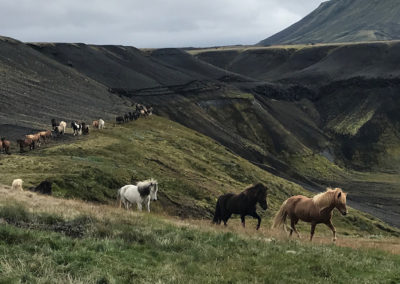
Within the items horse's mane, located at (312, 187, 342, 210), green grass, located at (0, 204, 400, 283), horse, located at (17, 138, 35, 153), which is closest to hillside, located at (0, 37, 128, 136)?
horse, located at (17, 138, 35, 153)

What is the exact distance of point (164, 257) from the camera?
12367 mm

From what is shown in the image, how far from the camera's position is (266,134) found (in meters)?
115

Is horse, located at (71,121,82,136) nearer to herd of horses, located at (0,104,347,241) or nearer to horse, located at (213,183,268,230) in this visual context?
herd of horses, located at (0,104,347,241)

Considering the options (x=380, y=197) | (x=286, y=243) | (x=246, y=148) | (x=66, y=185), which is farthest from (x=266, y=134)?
(x=286, y=243)

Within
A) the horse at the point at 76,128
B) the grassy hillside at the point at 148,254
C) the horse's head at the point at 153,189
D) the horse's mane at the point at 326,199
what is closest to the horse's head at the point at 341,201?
the horse's mane at the point at 326,199

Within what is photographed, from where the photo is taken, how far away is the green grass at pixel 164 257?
10047 mm

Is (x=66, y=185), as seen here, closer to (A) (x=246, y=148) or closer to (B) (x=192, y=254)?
(B) (x=192, y=254)

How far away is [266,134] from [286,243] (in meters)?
101

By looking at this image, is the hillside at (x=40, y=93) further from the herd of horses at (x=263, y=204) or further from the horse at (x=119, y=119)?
the herd of horses at (x=263, y=204)

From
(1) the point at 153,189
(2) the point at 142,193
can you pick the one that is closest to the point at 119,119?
(2) the point at 142,193

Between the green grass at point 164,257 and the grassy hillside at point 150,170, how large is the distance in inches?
537

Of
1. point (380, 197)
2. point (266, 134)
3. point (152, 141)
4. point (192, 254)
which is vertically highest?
point (192, 254)

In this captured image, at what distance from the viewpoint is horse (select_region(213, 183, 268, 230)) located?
70.9 ft

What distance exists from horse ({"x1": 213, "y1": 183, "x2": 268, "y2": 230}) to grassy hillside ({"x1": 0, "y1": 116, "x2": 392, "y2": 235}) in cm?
906
